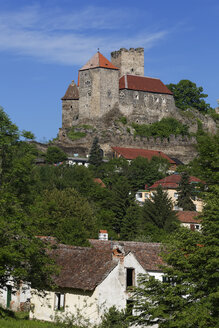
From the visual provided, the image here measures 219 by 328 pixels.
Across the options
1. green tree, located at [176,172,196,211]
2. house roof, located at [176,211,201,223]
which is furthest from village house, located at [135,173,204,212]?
house roof, located at [176,211,201,223]

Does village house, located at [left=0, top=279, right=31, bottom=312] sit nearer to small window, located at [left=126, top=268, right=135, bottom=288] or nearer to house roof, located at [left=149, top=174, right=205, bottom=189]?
small window, located at [left=126, top=268, right=135, bottom=288]

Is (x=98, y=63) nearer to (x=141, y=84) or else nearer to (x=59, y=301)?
(x=141, y=84)

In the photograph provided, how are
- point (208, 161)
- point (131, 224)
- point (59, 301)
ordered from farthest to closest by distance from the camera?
point (131, 224), point (208, 161), point (59, 301)

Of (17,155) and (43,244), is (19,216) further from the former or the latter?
(17,155)

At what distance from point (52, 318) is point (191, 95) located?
10903cm

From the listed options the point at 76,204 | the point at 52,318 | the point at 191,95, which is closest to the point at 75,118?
the point at 191,95

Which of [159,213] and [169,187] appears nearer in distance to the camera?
[159,213]

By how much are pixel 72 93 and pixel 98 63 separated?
6.67 metres

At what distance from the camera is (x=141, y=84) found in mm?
119125

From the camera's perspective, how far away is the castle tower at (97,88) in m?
111

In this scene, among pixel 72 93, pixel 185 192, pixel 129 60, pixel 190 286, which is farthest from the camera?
pixel 129 60

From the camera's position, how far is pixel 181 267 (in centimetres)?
2628

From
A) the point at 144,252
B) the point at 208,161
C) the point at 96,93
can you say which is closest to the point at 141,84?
the point at 96,93

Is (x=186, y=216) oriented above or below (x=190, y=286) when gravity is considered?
above
